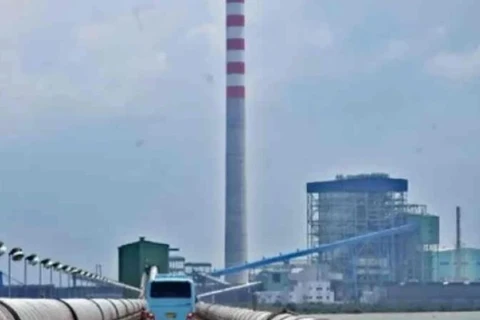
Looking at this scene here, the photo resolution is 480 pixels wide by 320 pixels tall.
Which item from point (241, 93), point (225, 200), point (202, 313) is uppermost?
point (241, 93)

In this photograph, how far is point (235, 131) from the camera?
187 metres

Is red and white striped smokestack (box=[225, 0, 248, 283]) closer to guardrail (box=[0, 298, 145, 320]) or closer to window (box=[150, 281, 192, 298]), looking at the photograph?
guardrail (box=[0, 298, 145, 320])

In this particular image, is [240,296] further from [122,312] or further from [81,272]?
[122,312]

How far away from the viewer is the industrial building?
468 feet

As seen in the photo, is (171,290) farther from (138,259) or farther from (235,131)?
(235,131)

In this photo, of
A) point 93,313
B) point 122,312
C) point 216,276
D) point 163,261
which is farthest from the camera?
point 216,276

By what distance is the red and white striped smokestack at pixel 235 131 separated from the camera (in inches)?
7146

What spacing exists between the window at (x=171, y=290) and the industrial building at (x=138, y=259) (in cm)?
6730

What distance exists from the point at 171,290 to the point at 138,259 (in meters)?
71.6

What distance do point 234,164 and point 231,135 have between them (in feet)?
12.6

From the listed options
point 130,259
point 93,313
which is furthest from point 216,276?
point 93,313

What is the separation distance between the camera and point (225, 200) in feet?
630

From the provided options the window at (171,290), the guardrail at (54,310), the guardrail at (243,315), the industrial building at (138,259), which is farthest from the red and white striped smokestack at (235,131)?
the window at (171,290)

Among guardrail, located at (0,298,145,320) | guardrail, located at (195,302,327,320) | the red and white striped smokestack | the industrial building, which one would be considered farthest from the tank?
guardrail, located at (0,298,145,320)
